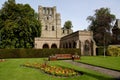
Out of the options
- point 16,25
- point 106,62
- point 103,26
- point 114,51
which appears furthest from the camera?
point 103,26

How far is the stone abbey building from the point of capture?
171 ft

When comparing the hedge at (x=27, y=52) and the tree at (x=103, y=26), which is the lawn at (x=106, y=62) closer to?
the hedge at (x=27, y=52)

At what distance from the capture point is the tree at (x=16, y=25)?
52.7m

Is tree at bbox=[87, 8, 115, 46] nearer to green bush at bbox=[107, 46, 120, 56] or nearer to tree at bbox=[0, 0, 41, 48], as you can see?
green bush at bbox=[107, 46, 120, 56]

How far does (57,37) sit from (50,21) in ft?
23.6

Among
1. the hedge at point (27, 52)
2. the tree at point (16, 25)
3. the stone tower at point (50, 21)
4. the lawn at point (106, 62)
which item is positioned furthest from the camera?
the stone tower at point (50, 21)

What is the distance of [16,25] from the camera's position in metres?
53.1

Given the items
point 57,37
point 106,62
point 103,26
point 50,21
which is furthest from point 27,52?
point 50,21

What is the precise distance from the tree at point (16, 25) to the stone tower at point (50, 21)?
66.4ft

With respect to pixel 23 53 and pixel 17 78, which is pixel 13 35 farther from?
pixel 17 78

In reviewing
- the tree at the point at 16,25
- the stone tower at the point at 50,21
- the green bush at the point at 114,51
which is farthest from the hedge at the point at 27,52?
the stone tower at the point at 50,21

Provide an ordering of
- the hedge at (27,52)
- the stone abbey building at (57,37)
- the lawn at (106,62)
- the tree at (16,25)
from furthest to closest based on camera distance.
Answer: the tree at (16,25), the stone abbey building at (57,37), the hedge at (27,52), the lawn at (106,62)

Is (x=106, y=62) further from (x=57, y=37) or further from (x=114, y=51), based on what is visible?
(x=57, y=37)

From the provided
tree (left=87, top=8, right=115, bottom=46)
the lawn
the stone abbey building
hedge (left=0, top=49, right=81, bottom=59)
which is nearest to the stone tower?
the stone abbey building
